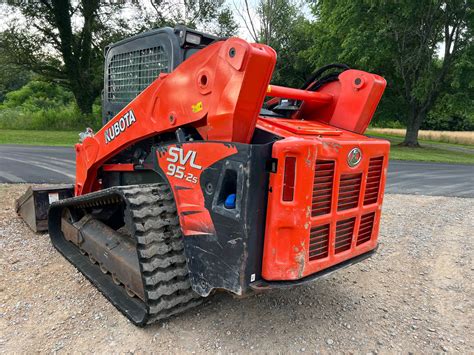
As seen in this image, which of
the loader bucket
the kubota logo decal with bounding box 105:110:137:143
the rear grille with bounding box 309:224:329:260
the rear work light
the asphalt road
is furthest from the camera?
the asphalt road

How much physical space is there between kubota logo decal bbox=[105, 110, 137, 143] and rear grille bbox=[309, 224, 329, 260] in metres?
1.78

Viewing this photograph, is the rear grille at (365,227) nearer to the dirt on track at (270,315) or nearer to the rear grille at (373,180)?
the rear grille at (373,180)

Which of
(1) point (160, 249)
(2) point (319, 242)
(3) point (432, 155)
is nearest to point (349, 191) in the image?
(2) point (319, 242)

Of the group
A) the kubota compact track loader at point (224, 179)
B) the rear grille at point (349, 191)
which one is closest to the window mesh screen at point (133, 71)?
the kubota compact track loader at point (224, 179)

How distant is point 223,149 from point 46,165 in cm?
906

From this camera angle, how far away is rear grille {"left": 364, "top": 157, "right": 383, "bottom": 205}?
2.98 meters

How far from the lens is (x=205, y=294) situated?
273cm

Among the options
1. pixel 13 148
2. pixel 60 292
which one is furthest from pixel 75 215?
pixel 13 148

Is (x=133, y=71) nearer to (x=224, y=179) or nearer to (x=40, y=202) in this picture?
(x=224, y=179)

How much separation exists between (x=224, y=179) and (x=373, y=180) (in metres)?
1.30

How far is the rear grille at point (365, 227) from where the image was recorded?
3044 millimetres

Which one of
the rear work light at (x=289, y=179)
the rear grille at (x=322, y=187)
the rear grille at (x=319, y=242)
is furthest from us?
the rear grille at (x=319, y=242)

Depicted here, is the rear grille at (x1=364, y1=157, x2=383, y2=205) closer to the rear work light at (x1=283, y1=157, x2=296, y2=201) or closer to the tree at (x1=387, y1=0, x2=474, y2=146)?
the rear work light at (x1=283, y1=157, x2=296, y2=201)

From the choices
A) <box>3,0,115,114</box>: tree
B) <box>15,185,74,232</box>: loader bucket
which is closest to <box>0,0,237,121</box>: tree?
<box>3,0,115,114</box>: tree
